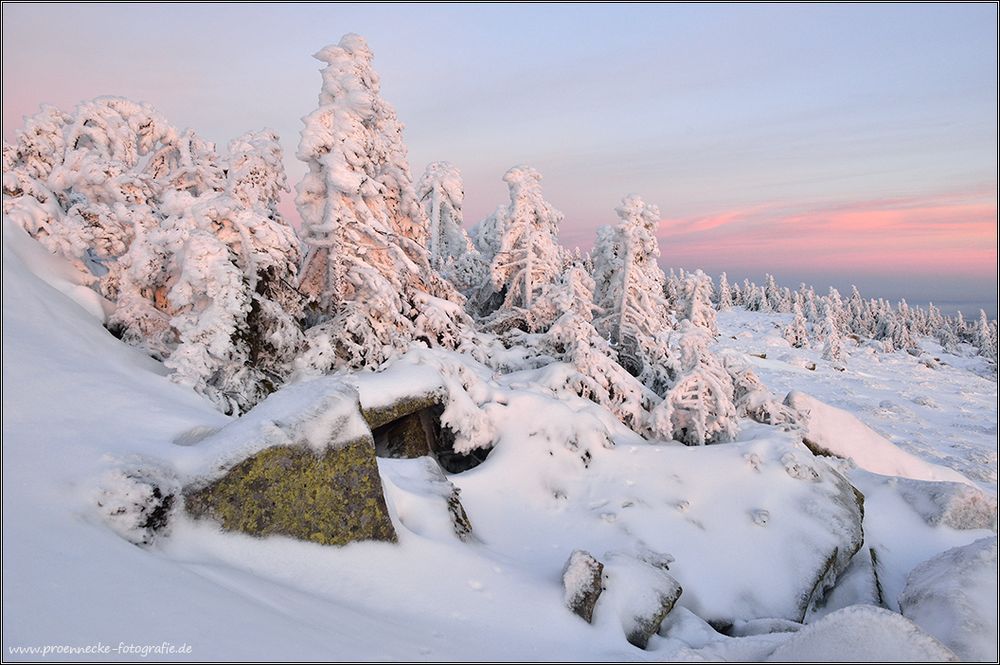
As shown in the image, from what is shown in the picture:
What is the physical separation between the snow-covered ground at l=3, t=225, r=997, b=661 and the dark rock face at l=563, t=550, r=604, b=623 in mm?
147

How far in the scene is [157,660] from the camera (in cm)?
319

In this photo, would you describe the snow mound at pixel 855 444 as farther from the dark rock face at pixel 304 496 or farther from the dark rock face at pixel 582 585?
the dark rock face at pixel 304 496

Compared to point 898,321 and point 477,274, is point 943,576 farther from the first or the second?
point 898,321

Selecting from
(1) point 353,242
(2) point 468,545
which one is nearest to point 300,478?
(2) point 468,545

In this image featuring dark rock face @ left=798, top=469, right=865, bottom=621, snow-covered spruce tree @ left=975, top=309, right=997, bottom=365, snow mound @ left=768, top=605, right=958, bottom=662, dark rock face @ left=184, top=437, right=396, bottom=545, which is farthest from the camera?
snow-covered spruce tree @ left=975, top=309, right=997, bottom=365

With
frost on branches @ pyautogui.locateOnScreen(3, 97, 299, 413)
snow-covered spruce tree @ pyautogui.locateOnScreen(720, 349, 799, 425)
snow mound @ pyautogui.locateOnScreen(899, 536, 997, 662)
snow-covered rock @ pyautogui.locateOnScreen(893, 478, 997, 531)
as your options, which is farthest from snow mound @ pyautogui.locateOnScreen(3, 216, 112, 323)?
snow-covered rock @ pyautogui.locateOnScreen(893, 478, 997, 531)

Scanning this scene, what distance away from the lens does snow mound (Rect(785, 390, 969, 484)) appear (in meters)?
18.9

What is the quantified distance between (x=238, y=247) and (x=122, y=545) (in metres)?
9.42

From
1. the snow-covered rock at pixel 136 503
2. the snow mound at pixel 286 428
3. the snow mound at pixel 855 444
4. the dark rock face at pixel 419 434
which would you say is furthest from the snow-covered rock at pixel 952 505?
the snow-covered rock at pixel 136 503

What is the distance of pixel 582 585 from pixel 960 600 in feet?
18.7

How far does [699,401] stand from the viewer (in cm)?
1459

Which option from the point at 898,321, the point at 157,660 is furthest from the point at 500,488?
the point at 898,321

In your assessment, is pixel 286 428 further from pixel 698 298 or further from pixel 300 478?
pixel 698 298

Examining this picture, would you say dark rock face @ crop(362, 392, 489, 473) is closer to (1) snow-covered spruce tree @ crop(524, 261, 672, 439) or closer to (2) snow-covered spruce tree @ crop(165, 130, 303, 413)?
(2) snow-covered spruce tree @ crop(165, 130, 303, 413)
